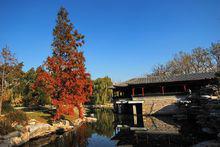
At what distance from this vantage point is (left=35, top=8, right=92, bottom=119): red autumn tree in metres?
21.9

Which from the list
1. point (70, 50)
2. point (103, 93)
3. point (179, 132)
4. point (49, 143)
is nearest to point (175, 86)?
point (179, 132)

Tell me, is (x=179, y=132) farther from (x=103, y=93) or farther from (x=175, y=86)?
(x=103, y=93)

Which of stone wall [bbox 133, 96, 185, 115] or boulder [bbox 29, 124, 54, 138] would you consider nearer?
boulder [bbox 29, 124, 54, 138]

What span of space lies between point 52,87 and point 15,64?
4642mm

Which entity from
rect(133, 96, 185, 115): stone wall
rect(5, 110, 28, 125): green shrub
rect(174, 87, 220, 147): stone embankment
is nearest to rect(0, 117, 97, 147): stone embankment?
rect(5, 110, 28, 125): green shrub

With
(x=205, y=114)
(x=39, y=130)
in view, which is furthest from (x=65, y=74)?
(x=205, y=114)

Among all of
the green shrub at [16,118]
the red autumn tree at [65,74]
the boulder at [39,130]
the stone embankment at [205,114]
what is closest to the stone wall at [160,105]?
the stone embankment at [205,114]

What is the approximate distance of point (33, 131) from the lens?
1831cm

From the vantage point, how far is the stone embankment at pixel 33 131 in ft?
48.6

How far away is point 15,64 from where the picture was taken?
21.4m

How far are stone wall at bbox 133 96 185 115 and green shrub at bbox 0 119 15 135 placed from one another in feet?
64.2

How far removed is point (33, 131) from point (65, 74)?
6.78 metres

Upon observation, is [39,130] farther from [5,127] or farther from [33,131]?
[5,127]

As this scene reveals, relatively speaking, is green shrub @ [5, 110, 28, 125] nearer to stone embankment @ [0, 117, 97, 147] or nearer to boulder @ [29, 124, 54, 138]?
stone embankment @ [0, 117, 97, 147]
